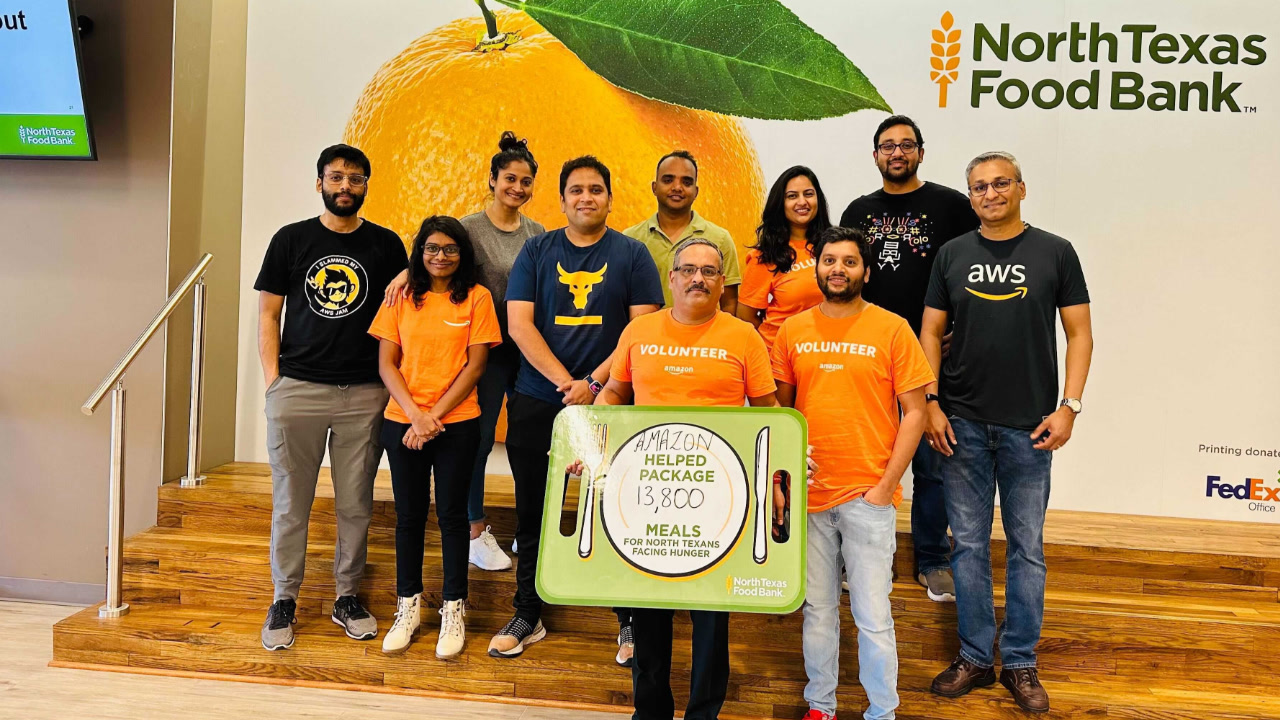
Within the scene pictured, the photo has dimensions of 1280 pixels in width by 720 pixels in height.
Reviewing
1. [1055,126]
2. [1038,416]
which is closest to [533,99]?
[1055,126]

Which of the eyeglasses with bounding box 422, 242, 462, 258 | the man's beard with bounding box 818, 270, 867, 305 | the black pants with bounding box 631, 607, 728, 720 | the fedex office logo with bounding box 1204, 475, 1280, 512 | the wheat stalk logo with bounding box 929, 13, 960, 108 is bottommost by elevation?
the black pants with bounding box 631, 607, 728, 720

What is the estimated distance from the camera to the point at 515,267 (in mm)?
2750

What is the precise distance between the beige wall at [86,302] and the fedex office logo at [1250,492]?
15.6 ft

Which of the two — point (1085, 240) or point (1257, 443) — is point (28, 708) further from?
point (1257, 443)

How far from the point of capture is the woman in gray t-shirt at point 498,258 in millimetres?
3047

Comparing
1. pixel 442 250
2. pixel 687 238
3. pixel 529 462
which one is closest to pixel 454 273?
pixel 442 250

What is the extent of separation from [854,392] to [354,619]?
1914 mm

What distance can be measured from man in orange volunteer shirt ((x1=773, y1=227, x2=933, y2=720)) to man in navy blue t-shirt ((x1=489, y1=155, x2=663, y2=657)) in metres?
0.61

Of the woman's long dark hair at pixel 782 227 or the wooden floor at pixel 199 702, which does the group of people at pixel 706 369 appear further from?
the wooden floor at pixel 199 702

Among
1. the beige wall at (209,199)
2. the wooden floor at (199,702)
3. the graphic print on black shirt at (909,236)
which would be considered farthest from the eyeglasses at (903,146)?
the beige wall at (209,199)

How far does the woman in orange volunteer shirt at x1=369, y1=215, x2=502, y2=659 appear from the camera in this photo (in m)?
2.77

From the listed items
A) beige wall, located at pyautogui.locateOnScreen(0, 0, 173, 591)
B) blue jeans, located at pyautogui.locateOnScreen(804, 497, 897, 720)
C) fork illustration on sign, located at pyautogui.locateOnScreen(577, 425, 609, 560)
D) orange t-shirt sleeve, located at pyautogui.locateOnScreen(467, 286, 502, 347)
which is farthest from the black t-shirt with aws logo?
beige wall, located at pyautogui.locateOnScreen(0, 0, 173, 591)

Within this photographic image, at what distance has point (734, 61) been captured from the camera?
3.98 m

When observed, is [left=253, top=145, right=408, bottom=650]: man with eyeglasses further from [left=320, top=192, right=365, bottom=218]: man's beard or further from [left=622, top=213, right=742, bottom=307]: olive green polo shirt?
[left=622, top=213, right=742, bottom=307]: olive green polo shirt
